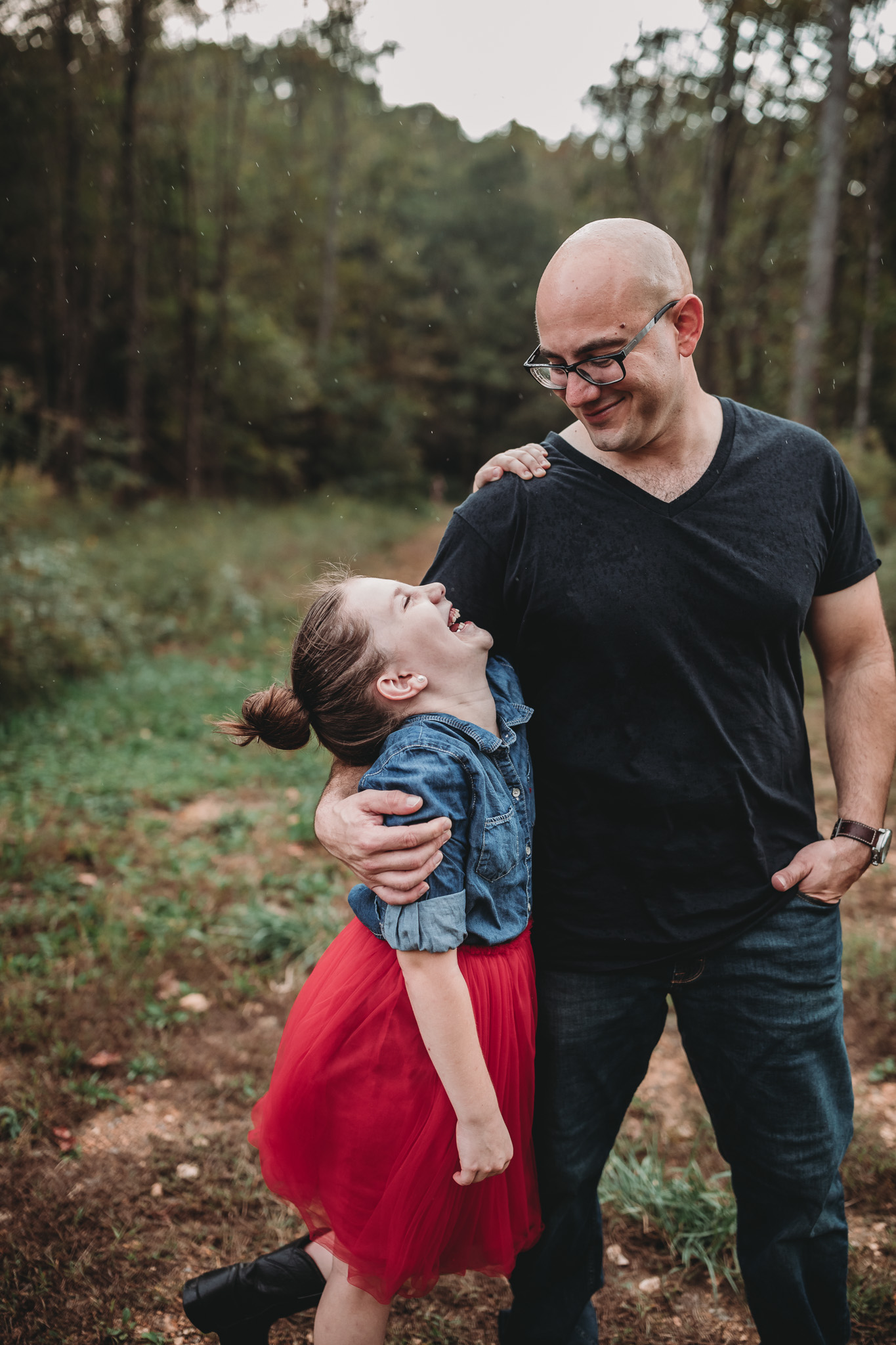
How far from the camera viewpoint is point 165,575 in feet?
37.8

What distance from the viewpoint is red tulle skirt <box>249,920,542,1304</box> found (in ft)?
5.76

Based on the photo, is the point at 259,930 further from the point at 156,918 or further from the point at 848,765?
the point at 848,765

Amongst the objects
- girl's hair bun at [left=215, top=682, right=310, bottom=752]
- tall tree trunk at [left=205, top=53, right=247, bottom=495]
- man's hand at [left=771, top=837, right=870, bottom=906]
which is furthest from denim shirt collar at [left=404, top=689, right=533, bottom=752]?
tall tree trunk at [left=205, top=53, right=247, bottom=495]

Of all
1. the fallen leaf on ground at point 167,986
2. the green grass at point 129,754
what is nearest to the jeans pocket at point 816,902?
the fallen leaf on ground at point 167,986

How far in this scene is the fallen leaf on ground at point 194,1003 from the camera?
371cm

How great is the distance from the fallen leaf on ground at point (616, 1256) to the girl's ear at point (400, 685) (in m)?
1.98

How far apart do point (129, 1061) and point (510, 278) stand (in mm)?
33438

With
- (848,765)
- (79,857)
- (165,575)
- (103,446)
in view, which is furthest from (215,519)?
(848,765)

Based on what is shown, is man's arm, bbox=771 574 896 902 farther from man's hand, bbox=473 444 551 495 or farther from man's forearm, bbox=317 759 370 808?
man's forearm, bbox=317 759 370 808

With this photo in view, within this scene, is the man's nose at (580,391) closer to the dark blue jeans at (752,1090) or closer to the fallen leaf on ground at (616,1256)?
the dark blue jeans at (752,1090)

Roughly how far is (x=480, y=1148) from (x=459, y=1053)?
0.19 m

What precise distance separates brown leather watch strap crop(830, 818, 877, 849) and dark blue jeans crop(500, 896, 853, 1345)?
0.18 meters

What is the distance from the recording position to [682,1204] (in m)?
2.74

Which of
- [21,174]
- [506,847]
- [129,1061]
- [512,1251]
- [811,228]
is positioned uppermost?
[21,174]
